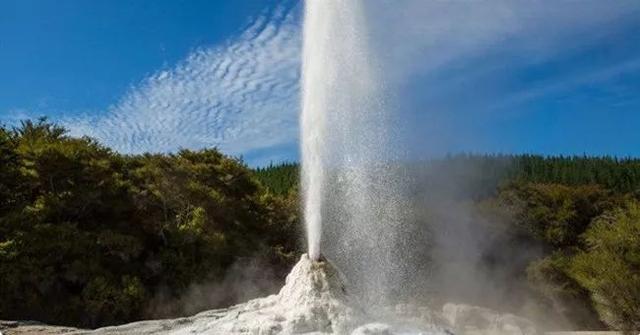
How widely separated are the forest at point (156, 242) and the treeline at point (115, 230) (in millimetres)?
34

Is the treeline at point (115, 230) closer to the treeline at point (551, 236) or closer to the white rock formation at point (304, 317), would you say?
the treeline at point (551, 236)

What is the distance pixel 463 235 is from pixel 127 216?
562 inches

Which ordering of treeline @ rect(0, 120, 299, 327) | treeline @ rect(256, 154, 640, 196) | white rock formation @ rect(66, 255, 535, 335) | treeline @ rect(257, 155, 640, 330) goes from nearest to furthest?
white rock formation @ rect(66, 255, 535, 335)
treeline @ rect(257, 155, 640, 330)
treeline @ rect(0, 120, 299, 327)
treeline @ rect(256, 154, 640, 196)

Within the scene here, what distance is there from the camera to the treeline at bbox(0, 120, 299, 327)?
16.9m

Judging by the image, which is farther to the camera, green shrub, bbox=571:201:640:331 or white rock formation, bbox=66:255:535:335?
green shrub, bbox=571:201:640:331

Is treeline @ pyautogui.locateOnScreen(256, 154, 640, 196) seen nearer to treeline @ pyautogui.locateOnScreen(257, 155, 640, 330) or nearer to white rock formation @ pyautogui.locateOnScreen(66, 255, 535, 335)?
treeline @ pyautogui.locateOnScreen(257, 155, 640, 330)

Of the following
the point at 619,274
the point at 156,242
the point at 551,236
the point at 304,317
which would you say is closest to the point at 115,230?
the point at 156,242

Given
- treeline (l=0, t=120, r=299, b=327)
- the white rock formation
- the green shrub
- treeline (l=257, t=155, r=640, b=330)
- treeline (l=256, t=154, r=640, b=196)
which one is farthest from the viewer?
treeline (l=256, t=154, r=640, b=196)

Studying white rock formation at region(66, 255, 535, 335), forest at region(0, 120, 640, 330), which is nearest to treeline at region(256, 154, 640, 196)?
forest at region(0, 120, 640, 330)

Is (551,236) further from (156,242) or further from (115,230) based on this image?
(115,230)

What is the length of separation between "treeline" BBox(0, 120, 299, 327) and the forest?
34mm

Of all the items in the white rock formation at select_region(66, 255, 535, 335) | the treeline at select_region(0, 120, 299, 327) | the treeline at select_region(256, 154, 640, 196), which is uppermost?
the treeline at select_region(256, 154, 640, 196)

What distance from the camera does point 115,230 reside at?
19422 mm

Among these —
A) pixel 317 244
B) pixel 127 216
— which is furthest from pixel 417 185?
pixel 317 244
